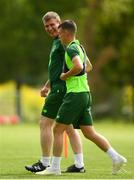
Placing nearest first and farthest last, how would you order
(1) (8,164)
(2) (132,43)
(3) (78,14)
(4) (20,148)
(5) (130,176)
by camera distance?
(5) (130,176) < (1) (8,164) < (4) (20,148) < (2) (132,43) < (3) (78,14)

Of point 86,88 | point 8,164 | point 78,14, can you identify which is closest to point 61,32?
point 86,88

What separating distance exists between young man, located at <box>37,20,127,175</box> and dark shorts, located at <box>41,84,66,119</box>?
475 mm

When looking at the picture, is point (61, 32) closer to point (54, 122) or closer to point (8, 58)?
point (54, 122)

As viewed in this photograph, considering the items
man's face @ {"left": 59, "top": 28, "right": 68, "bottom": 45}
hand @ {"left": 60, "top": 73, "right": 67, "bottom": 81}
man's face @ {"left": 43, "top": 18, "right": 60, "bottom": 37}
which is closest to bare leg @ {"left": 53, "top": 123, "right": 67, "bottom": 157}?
hand @ {"left": 60, "top": 73, "right": 67, "bottom": 81}

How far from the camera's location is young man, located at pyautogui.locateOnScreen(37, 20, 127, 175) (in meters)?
11.5

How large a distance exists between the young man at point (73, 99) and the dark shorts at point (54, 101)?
48cm

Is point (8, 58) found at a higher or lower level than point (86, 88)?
higher

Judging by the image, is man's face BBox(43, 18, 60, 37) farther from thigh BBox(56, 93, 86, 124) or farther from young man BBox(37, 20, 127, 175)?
thigh BBox(56, 93, 86, 124)

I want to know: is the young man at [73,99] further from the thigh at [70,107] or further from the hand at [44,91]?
the hand at [44,91]

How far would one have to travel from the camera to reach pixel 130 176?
1145 cm

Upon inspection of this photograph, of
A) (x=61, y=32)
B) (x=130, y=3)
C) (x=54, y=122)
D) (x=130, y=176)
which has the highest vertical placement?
(x=130, y=3)

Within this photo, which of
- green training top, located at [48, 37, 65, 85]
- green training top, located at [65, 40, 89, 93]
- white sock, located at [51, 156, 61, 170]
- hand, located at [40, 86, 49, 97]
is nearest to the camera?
green training top, located at [65, 40, 89, 93]

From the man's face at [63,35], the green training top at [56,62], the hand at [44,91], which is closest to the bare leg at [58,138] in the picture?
the green training top at [56,62]

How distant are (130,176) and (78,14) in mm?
45173
